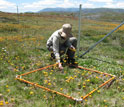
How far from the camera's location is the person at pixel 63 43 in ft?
13.3

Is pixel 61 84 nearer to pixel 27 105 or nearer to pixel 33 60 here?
pixel 27 105

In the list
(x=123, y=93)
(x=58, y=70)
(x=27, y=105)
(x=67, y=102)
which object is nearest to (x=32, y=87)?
(x=27, y=105)

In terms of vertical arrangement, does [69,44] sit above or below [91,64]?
above

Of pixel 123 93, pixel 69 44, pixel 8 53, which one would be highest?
pixel 69 44

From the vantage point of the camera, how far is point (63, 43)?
4.65m

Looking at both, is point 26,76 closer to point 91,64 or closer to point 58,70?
point 58,70

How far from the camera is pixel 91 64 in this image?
4.92m

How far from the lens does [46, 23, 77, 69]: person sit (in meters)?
4.04

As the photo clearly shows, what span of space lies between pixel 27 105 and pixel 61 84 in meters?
1.00

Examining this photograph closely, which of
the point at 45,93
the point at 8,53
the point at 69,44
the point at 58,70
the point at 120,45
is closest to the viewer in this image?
the point at 45,93

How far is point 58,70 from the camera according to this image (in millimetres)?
4109

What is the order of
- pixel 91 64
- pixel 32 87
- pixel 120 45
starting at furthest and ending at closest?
1. pixel 120 45
2. pixel 91 64
3. pixel 32 87

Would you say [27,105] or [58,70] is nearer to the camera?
[27,105]

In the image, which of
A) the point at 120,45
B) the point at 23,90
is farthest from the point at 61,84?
the point at 120,45
